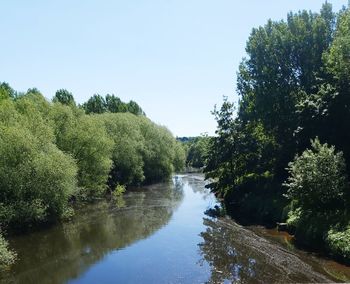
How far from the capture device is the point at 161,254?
96.8 feet

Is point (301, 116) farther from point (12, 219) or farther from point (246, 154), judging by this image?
point (12, 219)

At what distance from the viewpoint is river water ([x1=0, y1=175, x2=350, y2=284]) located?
79.2 ft

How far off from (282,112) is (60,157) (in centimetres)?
2911

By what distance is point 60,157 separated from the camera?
38.1m

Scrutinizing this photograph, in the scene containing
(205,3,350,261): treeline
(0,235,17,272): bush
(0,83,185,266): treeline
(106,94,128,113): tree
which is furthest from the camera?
(106,94,128,113): tree

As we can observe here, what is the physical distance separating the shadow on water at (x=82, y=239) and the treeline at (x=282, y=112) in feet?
32.0

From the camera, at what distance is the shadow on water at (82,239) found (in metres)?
26.0

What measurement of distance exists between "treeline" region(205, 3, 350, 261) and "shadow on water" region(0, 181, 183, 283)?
9.74 m

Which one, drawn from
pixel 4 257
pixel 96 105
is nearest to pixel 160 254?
pixel 4 257

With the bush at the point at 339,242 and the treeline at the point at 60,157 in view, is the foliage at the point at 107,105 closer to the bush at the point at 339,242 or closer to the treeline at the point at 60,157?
the treeline at the point at 60,157

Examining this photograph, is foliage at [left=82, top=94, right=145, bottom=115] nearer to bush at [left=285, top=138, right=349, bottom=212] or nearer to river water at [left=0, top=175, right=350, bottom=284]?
river water at [left=0, top=175, right=350, bottom=284]

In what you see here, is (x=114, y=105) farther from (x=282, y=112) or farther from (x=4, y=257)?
(x=4, y=257)

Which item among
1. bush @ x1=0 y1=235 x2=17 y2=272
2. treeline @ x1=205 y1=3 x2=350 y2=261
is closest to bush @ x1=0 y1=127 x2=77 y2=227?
bush @ x1=0 y1=235 x2=17 y2=272

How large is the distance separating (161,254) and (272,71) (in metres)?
33.4
